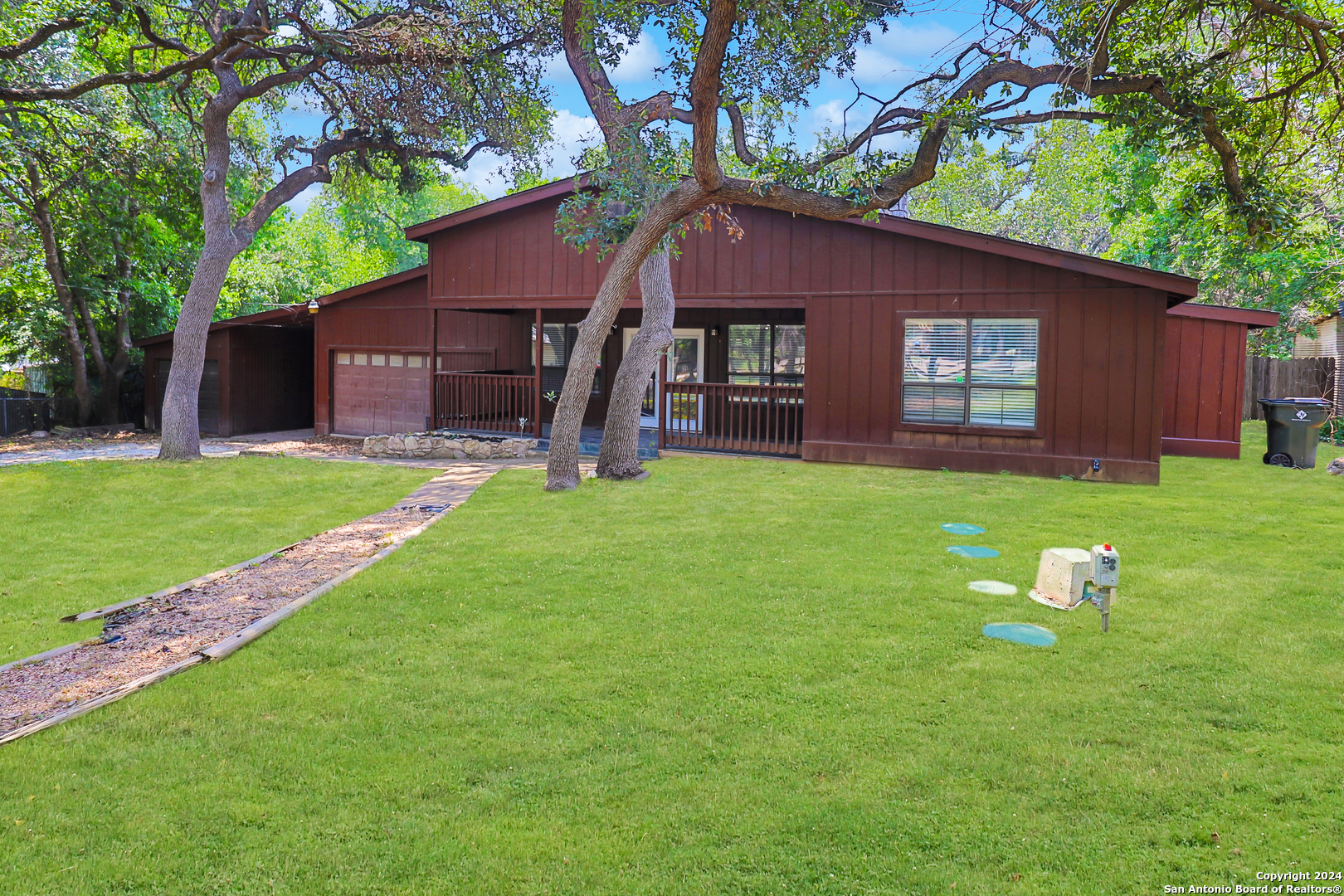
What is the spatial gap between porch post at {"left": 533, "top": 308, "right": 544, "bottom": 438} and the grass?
2.96 meters

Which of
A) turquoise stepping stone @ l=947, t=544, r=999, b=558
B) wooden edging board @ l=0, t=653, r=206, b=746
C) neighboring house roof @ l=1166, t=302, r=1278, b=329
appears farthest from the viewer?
neighboring house roof @ l=1166, t=302, r=1278, b=329

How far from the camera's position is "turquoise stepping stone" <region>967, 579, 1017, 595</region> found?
6.12m

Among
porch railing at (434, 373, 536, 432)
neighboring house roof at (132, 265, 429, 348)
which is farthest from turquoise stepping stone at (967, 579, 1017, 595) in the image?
neighboring house roof at (132, 265, 429, 348)

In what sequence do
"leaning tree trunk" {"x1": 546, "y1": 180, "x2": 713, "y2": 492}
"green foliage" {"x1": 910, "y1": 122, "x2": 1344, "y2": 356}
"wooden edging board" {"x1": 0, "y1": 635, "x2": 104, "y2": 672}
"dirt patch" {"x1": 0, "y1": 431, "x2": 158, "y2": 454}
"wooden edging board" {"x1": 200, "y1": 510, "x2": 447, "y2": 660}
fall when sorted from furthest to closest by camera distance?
1. "dirt patch" {"x1": 0, "y1": 431, "x2": 158, "y2": 454}
2. "leaning tree trunk" {"x1": 546, "y1": 180, "x2": 713, "y2": 492}
3. "green foliage" {"x1": 910, "y1": 122, "x2": 1344, "y2": 356}
4. "wooden edging board" {"x1": 200, "y1": 510, "x2": 447, "y2": 660}
5. "wooden edging board" {"x1": 0, "y1": 635, "x2": 104, "y2": 672}

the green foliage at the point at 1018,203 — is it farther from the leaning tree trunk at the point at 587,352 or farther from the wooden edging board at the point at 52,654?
the wooden edging board at the point at 52,654

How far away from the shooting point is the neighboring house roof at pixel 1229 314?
13.6 metres

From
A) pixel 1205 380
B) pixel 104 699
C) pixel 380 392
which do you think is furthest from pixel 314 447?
pixel 1205 380

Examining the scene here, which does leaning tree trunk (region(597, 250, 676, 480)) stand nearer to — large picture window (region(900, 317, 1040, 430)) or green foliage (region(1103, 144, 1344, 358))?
large picture window (region(900, 317, 1040, 430))

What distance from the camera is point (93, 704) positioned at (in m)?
4.17

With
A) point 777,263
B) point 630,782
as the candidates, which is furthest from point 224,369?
point 630,782

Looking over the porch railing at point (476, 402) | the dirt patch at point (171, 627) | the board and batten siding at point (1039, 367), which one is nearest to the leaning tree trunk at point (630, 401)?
the board and batten siding at point (1039, 367)

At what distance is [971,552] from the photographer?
7324 millimetres

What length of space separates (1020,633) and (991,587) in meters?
1.03

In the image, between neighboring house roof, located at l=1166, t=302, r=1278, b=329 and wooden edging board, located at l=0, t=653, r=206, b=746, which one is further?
neighboring house roof, located at l=1166, t=302, r=1278, b=329
